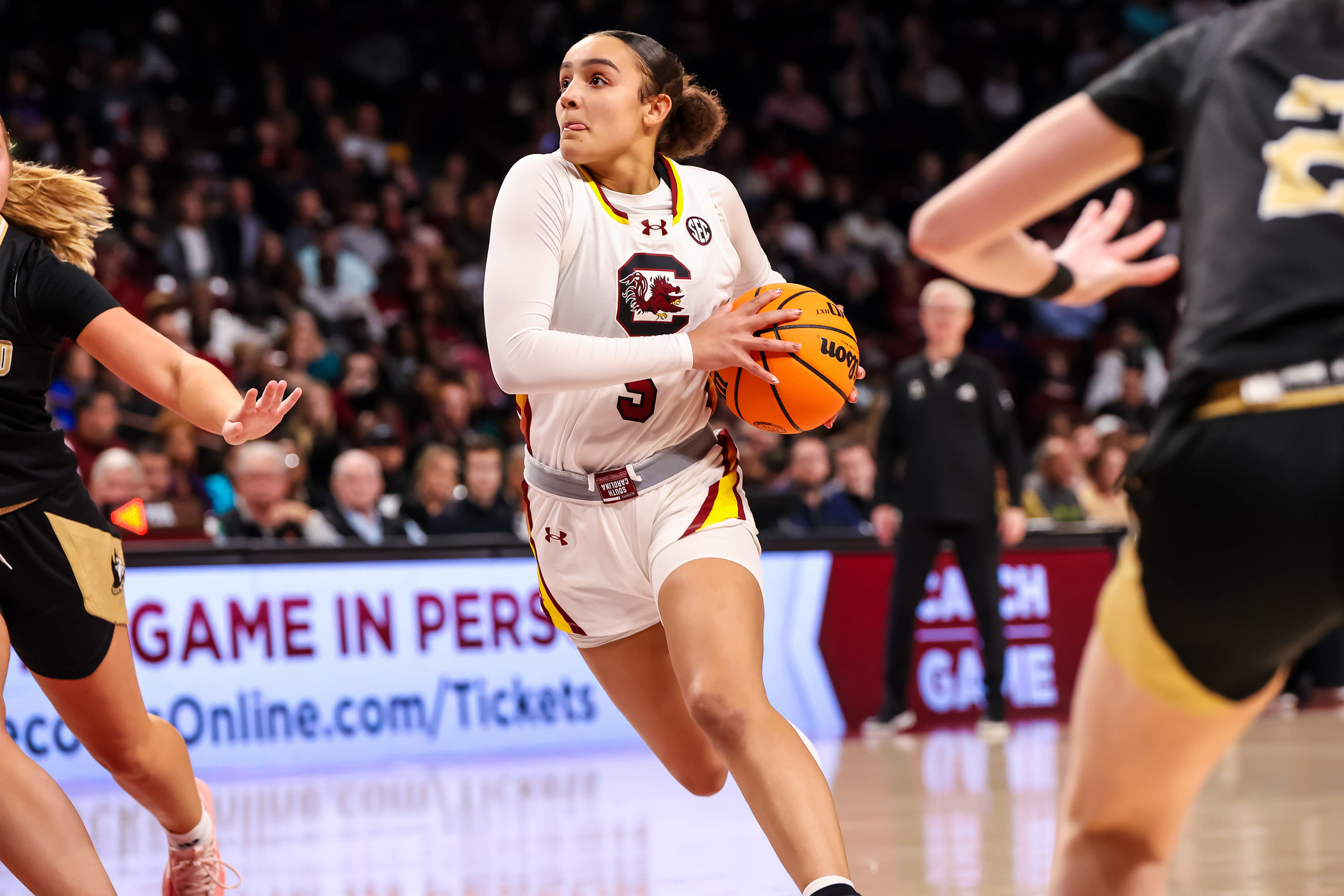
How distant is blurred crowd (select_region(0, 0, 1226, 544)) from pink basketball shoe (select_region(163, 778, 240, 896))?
14.7ft

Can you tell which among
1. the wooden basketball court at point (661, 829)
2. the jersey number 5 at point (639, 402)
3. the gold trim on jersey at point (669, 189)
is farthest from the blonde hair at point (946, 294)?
the jersey number 5 at point (639, 402)

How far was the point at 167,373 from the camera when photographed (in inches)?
133

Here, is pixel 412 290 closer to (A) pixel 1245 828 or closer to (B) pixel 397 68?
(B) pixel 397 68

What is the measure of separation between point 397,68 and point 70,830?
45.4ft

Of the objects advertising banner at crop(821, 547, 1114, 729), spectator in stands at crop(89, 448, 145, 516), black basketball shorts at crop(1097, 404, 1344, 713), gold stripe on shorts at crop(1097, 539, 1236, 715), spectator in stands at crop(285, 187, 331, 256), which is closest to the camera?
black basketball shorts at crop(1097, 404, 1344, 713)

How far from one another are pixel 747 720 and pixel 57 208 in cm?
195

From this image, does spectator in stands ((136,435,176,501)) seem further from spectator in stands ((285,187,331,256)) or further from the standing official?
spectator in stands ((285,187,331,256))

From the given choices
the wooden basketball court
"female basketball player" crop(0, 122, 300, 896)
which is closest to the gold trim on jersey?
"female basketball player" crop(0, 122, 300, 896)

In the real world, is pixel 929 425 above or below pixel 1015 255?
below

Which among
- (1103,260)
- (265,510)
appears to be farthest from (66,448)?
(265,510)

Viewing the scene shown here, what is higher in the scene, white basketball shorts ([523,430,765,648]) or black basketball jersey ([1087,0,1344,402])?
black basketball jersey ([1087,0,1344,402])

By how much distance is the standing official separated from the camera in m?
8.58

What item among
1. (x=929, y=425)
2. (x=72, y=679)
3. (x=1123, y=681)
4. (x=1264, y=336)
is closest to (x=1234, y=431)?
(x=1264, y=336)

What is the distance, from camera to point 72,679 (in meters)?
3.34
